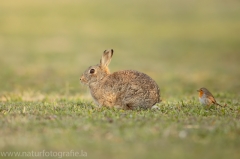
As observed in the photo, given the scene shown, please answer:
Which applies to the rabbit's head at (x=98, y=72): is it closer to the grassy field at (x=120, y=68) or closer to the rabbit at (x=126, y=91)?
the rabbit at (x=126, y=91)

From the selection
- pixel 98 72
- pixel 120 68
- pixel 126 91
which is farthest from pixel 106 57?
pixel 120 68

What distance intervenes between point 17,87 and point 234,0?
48.2 metres

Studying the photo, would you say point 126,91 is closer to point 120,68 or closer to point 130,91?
point 130,91

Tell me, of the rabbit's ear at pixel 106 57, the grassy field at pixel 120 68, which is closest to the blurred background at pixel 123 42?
the grassy field at pixel 120 68

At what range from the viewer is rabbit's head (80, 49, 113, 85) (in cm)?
1182

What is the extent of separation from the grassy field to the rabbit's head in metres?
0.64

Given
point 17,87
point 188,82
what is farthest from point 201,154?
point 188,82

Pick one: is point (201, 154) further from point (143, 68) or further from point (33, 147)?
point (143, 68)

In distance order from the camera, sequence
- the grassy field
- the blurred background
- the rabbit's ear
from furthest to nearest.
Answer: the blurred background < the rabbit's ear < the grassy field

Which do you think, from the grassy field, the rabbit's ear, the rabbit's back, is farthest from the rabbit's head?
the grassy field

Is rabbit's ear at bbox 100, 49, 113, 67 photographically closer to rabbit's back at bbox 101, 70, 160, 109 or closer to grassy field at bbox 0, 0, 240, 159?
rabbit's back at bbox 101, 70, 160, 109

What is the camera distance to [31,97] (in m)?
14.3

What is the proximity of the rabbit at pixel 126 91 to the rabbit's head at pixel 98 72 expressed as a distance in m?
0.13

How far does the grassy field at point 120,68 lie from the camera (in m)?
7.57
